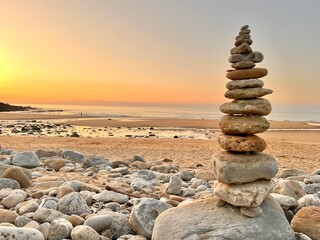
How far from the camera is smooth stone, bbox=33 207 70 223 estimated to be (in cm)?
597

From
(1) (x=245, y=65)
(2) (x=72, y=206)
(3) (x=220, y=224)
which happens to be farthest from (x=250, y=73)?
(2) (x=72, y=206)

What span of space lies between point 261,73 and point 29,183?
5.88 metres

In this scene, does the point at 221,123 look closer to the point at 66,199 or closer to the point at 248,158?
the point at 248,158

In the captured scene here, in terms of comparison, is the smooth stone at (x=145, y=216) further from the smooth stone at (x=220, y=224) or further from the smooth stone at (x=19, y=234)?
the smooth stone at (x=19, y=234)

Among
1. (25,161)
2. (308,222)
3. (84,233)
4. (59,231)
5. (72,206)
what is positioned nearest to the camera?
(84,233)

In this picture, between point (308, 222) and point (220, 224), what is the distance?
1515mm

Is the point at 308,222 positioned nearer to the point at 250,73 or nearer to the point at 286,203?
the point at 286,203

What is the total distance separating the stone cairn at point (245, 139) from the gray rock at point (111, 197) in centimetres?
255

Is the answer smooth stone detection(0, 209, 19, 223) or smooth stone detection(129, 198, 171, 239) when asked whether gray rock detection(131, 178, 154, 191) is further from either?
smooth stone detection(0, 209, 19, 223)

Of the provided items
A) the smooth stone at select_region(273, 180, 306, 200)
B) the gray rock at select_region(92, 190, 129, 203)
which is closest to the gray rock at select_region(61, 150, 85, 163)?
the gray rock at select_region(92, 190, 129, 203)

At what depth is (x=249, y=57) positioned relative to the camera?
200 inches

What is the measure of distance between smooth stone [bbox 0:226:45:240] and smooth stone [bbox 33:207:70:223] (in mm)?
762

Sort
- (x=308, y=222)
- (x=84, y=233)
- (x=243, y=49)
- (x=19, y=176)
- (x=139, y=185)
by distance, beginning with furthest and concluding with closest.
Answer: (x=139, y=185)
(x=19, y=176)
(x=308, y=222)
(x=84, y=233)
(x=243, y=49)

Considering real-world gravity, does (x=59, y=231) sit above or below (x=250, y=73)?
below
